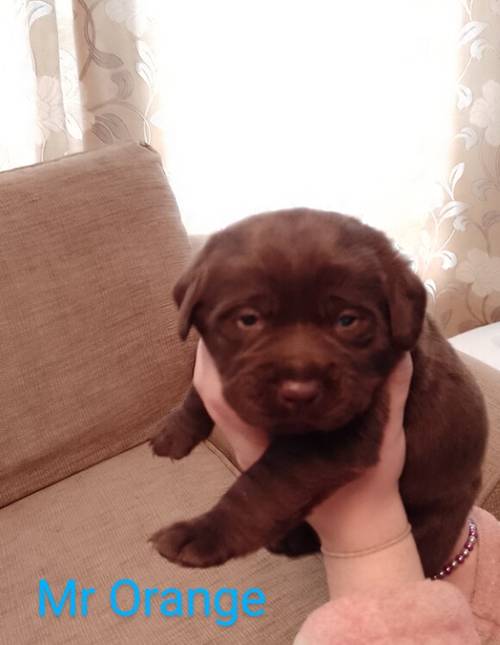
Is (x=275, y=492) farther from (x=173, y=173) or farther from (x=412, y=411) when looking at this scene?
(x=173, y=173)

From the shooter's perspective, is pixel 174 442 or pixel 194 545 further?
pixel 174 442

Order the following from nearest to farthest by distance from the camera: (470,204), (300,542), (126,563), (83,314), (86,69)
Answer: (300,542), (126,563), (83,314), (86,69), (470,204)

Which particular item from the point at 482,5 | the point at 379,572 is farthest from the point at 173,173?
the point at 379,572

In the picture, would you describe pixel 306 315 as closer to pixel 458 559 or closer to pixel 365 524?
pixel 365 524

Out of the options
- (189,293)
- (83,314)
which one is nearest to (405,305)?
(189,293)

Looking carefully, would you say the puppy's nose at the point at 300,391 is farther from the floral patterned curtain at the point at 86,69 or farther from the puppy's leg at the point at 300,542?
the floral patterned curtain at the point at 86,69

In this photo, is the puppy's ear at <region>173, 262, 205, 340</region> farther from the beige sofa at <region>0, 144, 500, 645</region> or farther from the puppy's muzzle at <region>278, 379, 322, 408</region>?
the beige sofa at <region>0, 144, 500, 645</region>
